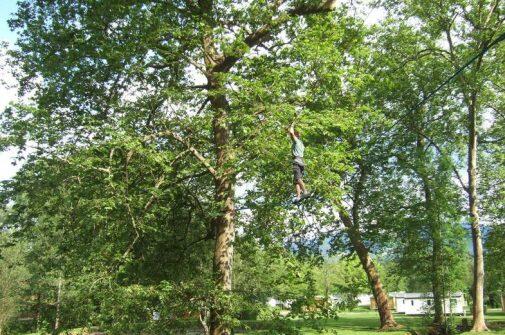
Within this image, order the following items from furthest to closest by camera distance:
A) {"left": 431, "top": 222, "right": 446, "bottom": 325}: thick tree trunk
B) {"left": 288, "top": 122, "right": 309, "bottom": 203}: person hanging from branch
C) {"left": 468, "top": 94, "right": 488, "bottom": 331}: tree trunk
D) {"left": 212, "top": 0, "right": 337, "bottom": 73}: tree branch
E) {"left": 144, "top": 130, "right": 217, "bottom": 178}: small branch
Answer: {"left": 468, "top": 94, "right": 488, "bottom": 331}: tree trunk, {"left": 431, "top": 222, "right": 446, "bottom": 325}: thick tree trunk, {"left": 212, "top": 0, "right": 337, "bottom": 73}: tree branch, {"left": 144, "top": 130, "right": 217, "bottom": 178}: small branch, {"left": 288, "top": 122, "right": 309, "bottom": 203}: person hanging from branch

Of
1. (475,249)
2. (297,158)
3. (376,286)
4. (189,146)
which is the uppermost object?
(189,146)

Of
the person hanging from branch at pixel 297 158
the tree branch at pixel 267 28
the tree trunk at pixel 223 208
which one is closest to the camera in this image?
the person hanging from branch at pixel 297 158

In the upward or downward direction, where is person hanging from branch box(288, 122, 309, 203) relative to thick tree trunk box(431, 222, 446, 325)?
upward

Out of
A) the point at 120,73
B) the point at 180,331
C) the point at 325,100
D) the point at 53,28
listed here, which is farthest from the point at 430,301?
the point at 53,28

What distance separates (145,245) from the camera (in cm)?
1088

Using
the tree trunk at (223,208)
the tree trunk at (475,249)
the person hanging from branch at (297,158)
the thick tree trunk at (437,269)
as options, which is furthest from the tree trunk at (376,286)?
the person hanging from branch at (297,158)

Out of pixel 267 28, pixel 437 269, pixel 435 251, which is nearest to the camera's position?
pixel 267 28

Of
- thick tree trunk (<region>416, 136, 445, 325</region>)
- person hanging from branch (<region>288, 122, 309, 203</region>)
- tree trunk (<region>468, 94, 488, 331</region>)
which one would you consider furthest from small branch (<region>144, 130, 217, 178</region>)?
tree trunk (<region>468, 94, 488, 331</region>)

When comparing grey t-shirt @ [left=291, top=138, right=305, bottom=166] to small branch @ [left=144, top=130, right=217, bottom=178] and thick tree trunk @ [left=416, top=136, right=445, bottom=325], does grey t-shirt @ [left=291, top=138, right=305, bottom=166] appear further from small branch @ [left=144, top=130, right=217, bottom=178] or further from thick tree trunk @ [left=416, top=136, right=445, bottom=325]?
thick tree trunk @ [left=416, top=136, right=445, bottom=325]

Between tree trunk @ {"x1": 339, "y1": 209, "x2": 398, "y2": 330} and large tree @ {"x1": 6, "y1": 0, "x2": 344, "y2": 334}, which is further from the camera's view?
tree trunk @ {"x1": 339, "y1": 209, "x2": 398, "y2": 330}

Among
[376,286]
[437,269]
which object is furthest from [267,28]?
[376,286]

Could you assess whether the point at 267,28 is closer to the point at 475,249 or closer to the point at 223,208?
the point at 223,208

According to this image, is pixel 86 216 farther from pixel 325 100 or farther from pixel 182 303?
pixel 325 100

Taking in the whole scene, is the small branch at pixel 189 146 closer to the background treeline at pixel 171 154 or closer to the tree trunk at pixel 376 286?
the background treeline at pixel 171 154
